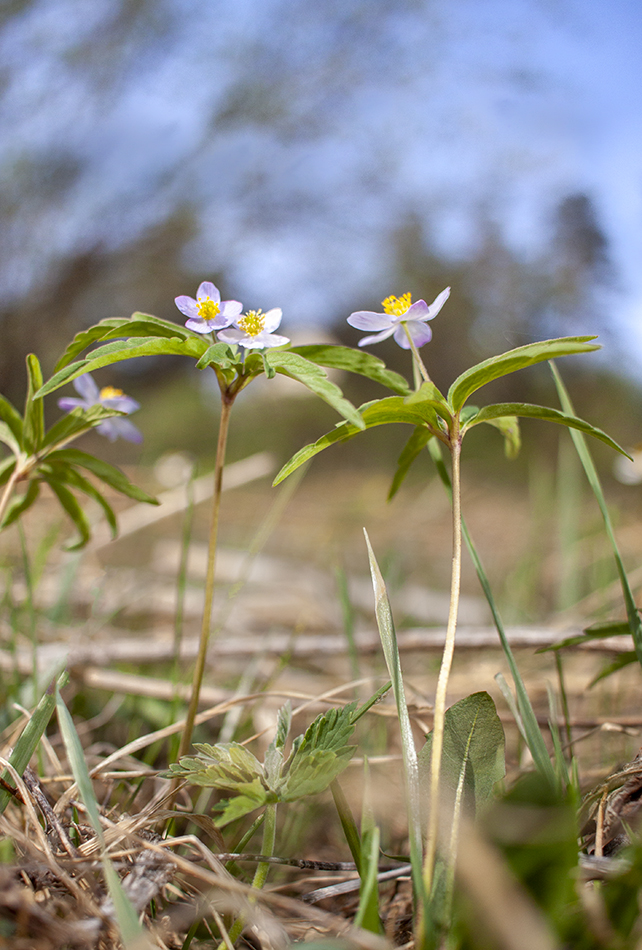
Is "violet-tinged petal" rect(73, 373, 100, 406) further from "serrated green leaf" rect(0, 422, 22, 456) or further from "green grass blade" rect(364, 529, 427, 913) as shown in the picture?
"green grass blade" rect(364, 529, 427, 913)

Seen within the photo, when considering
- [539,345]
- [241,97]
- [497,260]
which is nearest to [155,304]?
[241,97]

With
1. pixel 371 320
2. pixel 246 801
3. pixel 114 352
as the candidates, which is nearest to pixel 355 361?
pixel 371 320

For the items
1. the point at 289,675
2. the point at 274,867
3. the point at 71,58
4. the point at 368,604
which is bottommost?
the point at 368,604

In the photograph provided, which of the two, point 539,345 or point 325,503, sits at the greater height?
point 539,345

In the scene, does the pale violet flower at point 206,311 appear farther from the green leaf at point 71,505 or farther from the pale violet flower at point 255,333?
the green leaf at point 71,505

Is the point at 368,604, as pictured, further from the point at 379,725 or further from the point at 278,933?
the point at 278,933

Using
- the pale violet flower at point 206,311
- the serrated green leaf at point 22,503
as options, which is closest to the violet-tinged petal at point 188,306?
the pale violet flower at point 206,311
